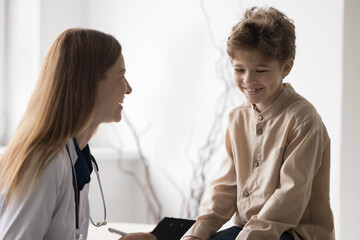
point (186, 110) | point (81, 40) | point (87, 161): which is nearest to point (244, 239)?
point (87, 161)

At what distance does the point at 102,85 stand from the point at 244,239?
0.63 meters

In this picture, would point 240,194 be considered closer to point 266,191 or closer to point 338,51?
point 266,191

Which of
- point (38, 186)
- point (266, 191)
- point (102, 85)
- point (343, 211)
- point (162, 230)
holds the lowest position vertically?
point (343, 211)

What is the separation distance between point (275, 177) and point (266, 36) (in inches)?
18.3

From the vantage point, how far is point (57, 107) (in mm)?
1519

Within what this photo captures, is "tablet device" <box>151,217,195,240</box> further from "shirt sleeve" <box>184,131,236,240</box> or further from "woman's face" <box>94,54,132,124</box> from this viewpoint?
"woman's face" <box>94,54,132,124</box>

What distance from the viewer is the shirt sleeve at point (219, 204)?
6.20 ft

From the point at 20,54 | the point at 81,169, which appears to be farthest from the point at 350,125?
the point at 20,54

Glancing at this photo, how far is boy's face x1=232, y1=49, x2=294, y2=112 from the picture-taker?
1846mm

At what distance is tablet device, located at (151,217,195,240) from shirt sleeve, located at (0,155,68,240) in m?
0.46

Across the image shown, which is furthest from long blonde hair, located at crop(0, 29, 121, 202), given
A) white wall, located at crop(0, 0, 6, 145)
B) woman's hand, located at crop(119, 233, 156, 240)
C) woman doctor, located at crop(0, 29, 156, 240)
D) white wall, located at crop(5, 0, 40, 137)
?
white wall, located at crop(0, 0, 6, 145)

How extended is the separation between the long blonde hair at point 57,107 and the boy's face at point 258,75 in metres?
0.48

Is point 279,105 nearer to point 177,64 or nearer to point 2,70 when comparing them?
point 177,64

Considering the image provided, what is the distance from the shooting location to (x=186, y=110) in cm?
354
